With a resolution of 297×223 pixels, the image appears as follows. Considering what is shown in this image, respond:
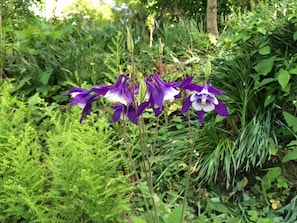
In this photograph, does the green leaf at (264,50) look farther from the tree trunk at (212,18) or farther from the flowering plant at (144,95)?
the tree trunk at (212,18)

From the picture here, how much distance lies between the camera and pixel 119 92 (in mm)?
1379

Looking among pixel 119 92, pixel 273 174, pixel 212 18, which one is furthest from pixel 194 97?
pixel 212 18

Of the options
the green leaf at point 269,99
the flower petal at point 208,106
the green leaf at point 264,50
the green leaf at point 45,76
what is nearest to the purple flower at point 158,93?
the flower petal at point 208,106

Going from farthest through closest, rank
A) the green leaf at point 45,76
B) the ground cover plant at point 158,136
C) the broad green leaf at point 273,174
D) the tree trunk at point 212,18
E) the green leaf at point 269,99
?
the tree trunk at point 212,18, the green leaf at point 45,76, the green leaf at point 269,99, the broad green leaf at point 273,174, the ground cover plant at point 158,136

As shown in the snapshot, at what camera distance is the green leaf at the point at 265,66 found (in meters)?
2.93

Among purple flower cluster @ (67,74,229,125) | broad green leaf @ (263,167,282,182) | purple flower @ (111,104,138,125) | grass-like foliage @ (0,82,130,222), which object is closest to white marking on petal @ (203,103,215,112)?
purple flower cluster @ (67,74,229,125)

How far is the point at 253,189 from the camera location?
2.70 m

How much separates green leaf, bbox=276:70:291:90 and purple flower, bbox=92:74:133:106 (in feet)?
5.24

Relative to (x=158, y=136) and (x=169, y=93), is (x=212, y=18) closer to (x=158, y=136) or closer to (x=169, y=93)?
(x=158, y=136)

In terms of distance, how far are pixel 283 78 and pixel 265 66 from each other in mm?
202

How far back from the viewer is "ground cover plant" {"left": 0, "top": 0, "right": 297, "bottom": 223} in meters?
2.04

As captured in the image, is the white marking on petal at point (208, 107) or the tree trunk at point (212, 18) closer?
the white marking on petal at point (208, 107)

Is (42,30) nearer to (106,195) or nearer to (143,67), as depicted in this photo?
(143,67)

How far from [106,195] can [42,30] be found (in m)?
2.79
